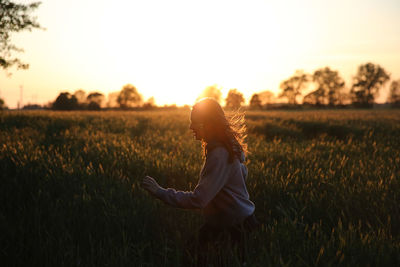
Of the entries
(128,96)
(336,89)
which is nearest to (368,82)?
(336,89)

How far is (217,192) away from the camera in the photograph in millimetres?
2004

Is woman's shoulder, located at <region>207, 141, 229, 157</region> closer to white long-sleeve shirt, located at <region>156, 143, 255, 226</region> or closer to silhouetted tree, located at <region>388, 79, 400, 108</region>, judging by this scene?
white long-sleeve shirt, located at <region>156, 143, 255, 226</region>

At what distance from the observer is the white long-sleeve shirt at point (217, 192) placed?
1.93 metres

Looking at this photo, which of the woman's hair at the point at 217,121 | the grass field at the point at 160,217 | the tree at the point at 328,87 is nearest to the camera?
the woman's hair at the point at 217,121

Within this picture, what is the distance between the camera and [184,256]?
2396 millimetres

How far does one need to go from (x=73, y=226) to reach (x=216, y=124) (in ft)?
5.99

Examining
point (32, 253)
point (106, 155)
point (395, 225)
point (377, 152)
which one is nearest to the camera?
point (32, 253)

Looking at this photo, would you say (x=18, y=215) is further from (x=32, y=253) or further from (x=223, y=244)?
(x=223, y=244)

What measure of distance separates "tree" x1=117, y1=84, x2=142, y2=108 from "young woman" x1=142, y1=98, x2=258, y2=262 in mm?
112154

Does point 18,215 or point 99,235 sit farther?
point 18,215

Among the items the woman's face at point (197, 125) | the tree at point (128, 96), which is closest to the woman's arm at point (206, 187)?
the woman's face at point (197, 125)

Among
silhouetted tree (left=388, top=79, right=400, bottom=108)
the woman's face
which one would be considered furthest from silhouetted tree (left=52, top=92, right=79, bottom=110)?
silhouetted tree (left=388, top=79, right=400, bottom=108)

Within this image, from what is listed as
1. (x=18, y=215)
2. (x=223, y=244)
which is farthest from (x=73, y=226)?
(x=223, y=244)

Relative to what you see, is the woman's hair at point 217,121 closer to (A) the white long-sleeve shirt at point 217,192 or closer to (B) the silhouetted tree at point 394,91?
(A) the white long-sleeve shirt at point 217,192
